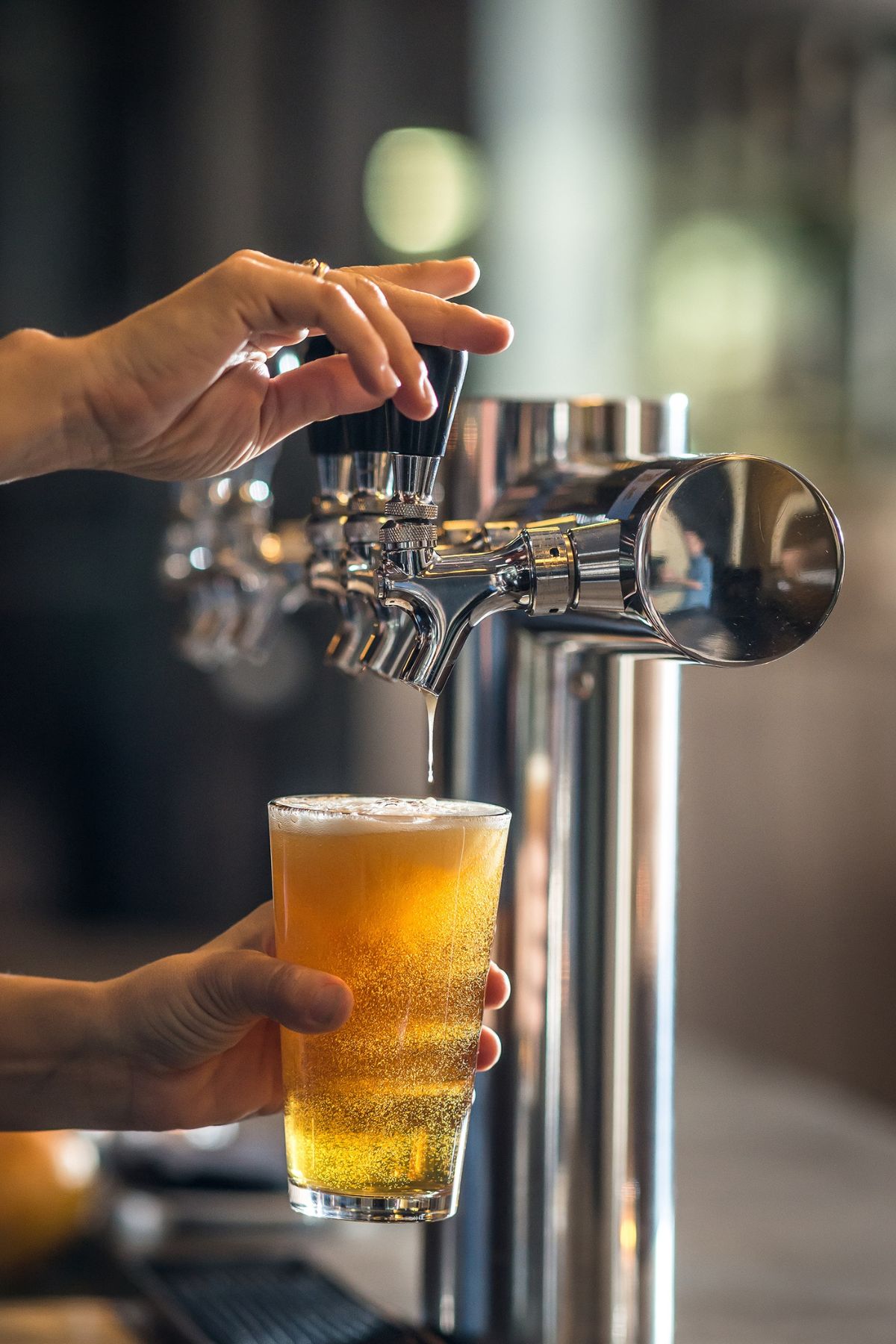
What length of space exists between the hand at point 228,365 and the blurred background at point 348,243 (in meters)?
2.13

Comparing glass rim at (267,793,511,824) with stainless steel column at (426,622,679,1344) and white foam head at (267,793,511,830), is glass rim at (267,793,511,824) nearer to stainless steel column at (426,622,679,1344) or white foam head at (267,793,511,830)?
white foam head at (267,793,511,830)

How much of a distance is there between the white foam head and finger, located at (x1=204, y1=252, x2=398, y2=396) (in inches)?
6.1

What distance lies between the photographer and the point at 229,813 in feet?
9.89

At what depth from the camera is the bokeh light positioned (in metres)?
2.97

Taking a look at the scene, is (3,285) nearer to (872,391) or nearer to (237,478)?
(872,391)

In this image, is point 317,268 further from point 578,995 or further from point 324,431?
point 578,995

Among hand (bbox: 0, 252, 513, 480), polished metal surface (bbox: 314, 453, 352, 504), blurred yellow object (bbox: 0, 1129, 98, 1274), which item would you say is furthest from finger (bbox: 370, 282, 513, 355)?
blurred yellow object (bbox: 0, 1129, 98, 1274)

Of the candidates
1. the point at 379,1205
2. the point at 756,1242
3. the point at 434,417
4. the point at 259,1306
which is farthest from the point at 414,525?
the point at 756,1242

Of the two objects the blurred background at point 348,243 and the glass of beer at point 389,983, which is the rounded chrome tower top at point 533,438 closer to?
the glass of beer at point 389,983

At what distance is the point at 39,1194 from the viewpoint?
3.37 feet

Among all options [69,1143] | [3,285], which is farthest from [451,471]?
[3,285]

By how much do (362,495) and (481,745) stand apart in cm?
20

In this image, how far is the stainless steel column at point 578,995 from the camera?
811mm

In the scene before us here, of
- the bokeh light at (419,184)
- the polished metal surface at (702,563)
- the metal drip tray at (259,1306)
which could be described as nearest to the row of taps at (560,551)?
the polished metal surface at (702,563)
